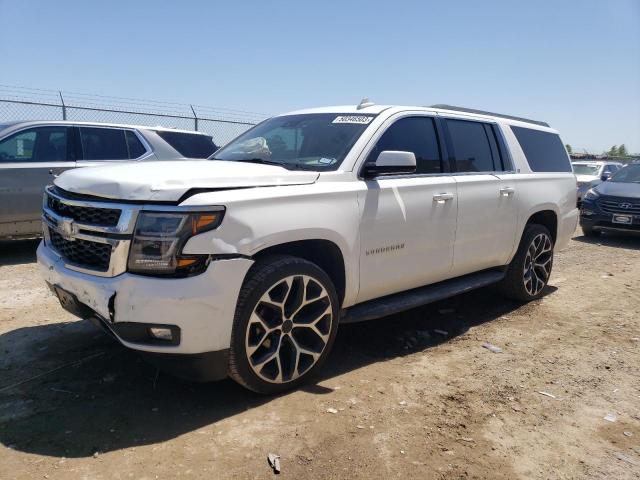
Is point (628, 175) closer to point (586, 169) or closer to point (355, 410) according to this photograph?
point (586, 169)

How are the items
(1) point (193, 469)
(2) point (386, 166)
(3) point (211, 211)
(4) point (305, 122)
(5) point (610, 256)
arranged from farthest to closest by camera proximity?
(5) point (610, 256)
(4) point (305, 122)
(2) point (386, 166)
(3) point (211, 211)
(1) point (193, 469)

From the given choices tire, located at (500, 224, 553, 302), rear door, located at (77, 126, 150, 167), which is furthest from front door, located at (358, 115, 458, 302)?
rear door, located at (77, 126, 150, 167)

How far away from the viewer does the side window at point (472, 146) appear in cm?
453

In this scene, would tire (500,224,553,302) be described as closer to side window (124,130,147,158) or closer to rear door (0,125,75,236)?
side window (124,130,147,158)

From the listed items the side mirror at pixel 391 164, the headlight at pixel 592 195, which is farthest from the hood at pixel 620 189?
the side mirror at pixel 391 164

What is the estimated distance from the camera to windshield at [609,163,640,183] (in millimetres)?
10698

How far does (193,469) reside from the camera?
2523mm

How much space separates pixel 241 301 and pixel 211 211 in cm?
55

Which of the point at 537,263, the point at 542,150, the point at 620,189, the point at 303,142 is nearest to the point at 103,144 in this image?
the point at 303,142

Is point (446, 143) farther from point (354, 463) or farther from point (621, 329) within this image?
point (354, 463)

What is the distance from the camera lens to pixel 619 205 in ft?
32.6

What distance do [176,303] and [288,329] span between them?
2.66 ft

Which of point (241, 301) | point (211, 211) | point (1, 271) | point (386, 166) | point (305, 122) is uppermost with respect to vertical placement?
point (305, 122)

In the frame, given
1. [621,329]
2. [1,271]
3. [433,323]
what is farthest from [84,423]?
[621,329]
